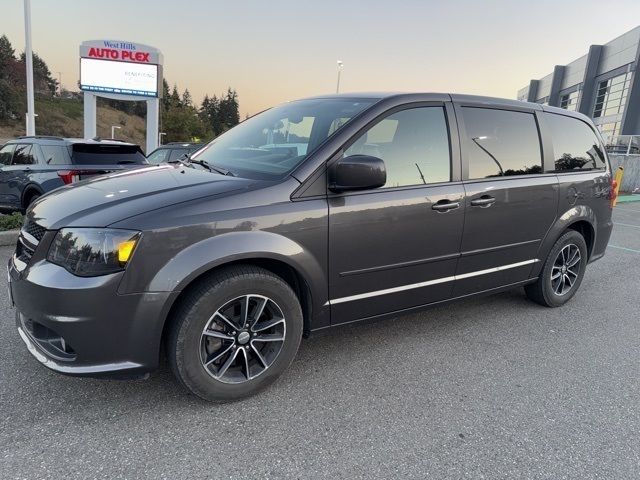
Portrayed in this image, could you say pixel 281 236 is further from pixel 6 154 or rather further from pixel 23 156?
pixel 6 154

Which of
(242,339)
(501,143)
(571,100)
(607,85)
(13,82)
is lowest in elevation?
(242,339)

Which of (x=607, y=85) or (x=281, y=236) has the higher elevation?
(x=607, y=85)

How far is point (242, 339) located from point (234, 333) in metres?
0.06

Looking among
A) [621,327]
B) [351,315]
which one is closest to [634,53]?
[621,327]

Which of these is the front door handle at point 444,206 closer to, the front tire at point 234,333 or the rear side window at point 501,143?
the rear side window at point 501,143

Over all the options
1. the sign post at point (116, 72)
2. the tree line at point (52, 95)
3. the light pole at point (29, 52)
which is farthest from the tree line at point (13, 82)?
the light pole at point (29, 52)

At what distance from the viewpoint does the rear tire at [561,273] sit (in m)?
4.36

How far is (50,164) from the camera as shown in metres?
7.55

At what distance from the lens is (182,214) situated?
95.6 inches

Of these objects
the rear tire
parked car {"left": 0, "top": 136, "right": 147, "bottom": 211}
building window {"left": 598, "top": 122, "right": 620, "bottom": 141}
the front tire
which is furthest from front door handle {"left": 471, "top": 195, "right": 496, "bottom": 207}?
building window {"left": 598, "top": 122, "right": 620, "bottom": 141}

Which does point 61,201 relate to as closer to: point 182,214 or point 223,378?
point 182,214

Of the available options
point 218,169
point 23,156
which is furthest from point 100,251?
point 23,156

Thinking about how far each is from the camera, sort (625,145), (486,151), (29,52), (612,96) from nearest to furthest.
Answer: (486,151) → (29,52) → (625,145) → (612,96)

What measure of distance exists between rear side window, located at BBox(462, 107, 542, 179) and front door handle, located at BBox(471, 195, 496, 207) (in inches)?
6.5
